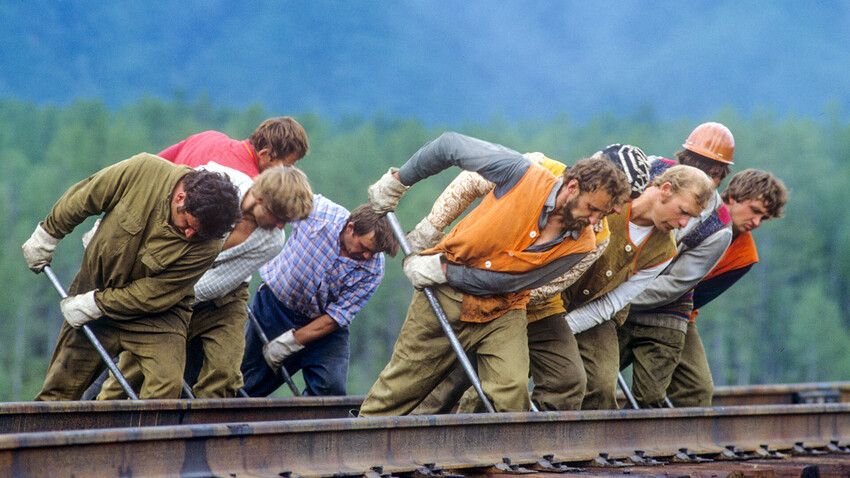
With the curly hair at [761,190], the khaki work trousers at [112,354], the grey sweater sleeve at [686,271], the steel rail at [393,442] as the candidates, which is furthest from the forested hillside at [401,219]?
the steel rail at [393,442]

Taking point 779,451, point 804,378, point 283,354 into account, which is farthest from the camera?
point 804,378

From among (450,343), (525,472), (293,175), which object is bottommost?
(525,472)

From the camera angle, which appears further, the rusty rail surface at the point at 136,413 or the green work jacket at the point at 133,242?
the green work jacket at the point at 133,242

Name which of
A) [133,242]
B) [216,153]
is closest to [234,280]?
[216,153]

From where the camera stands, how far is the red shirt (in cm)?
542

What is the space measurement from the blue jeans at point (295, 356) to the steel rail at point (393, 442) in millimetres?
2530

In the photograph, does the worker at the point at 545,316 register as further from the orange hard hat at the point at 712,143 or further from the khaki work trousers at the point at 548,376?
the orange hard hat at the point at 712,143

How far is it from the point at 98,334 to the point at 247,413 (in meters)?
0.93

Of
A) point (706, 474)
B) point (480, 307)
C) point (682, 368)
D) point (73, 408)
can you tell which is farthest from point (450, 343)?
point (682, 368)

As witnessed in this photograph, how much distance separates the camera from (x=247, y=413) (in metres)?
5.21

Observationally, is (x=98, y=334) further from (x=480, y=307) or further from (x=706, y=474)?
Answer: (x=706, y=474)

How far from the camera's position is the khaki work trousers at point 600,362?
5582 millimetres

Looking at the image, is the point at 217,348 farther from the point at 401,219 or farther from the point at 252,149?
the point at 401,219

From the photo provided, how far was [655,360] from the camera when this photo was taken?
624cm
